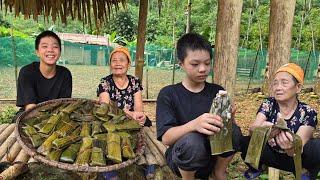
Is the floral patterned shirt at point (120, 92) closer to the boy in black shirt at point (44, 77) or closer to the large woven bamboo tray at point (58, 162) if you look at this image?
the boy in black shirt at point (44, 77)

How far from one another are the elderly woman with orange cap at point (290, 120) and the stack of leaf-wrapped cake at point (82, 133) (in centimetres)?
75

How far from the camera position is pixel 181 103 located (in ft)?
7.75

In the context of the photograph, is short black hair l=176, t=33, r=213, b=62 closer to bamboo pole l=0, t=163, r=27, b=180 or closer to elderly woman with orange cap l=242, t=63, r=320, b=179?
elderly woman with orange cap l=242, t=63, r=320, b=179

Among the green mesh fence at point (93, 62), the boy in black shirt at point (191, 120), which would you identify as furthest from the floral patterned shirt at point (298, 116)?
the green mesh fence at point (93, 62)

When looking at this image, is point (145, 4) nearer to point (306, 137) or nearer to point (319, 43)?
point (306, 137)

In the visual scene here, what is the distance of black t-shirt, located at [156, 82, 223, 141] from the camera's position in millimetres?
2322

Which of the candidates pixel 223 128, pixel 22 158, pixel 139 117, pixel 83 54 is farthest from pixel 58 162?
pixel 83 54

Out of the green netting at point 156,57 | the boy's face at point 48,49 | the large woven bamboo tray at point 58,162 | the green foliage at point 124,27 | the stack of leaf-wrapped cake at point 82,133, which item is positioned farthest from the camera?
the green foliage at point 124,27

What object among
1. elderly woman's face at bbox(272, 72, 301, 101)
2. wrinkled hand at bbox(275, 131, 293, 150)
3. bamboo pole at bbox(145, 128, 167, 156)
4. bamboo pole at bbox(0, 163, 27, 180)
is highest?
elderly woman's face at bbox(272, 72, 301, 101)

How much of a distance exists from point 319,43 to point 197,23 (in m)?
6.72

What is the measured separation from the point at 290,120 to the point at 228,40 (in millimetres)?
1292

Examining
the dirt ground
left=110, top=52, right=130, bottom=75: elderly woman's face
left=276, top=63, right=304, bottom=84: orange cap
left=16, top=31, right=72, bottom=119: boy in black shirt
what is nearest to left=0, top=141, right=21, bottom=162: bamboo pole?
left=16, top=31, right=72, bottom=119: boy in black shirt

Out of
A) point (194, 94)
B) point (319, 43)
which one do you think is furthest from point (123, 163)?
point (319, 43)

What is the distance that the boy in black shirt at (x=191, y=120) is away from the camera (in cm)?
208
